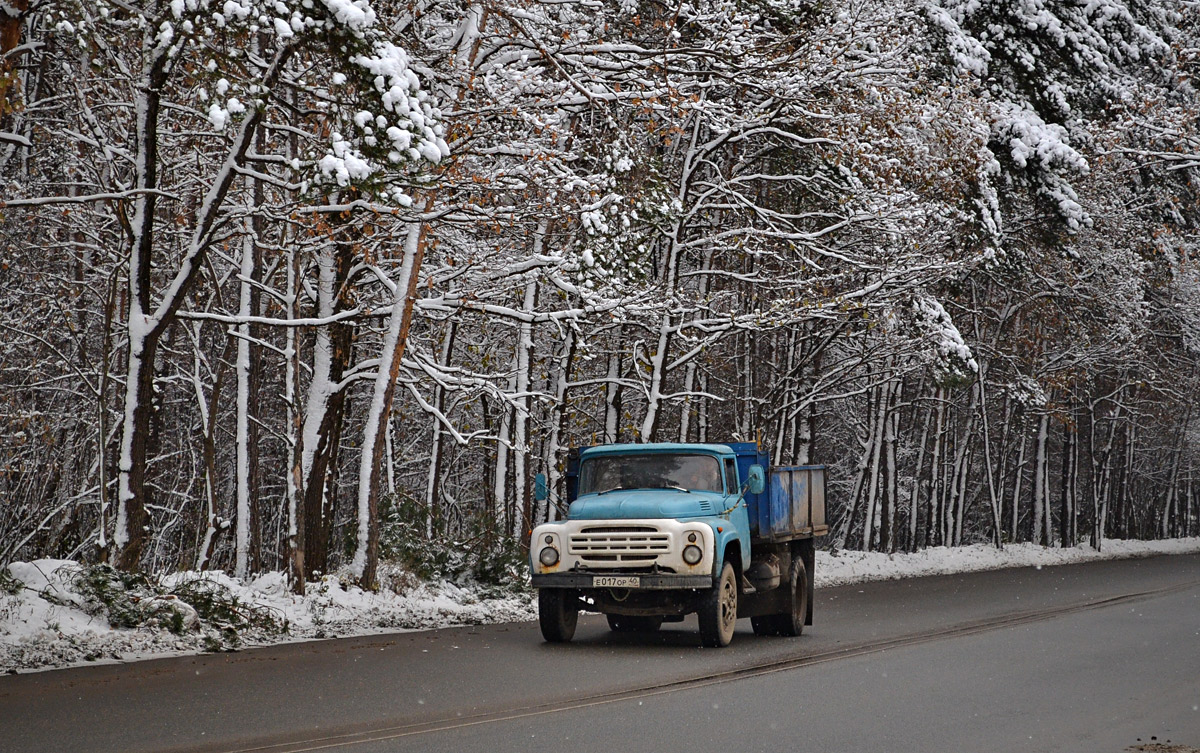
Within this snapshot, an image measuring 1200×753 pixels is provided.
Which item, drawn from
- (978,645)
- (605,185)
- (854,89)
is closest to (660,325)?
(854,89)

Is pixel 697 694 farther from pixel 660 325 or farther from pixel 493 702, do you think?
pixel 660 325

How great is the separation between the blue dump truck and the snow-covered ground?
2513mm

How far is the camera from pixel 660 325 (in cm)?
2617

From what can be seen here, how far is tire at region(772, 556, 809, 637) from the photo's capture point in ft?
54.3

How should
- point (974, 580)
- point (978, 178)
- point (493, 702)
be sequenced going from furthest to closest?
1. point (974, 580)
2. point (978, 178)
3. point (493, 702)

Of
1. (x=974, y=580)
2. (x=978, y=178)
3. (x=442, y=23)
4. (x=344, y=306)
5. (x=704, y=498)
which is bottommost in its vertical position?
(x=974, y=580)

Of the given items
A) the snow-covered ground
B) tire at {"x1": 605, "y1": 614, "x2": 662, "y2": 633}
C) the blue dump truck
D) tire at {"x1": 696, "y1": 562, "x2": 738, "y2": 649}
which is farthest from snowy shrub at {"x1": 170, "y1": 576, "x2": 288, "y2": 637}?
tire at {"x1": 696, "y1": 562, "x2": 738, "y2": 649}

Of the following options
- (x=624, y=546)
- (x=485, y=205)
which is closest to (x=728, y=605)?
(x=624, y=546)

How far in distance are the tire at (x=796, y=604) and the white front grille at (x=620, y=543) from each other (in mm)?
2891

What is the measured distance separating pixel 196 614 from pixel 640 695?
5.20 m

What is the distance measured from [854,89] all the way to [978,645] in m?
10.2

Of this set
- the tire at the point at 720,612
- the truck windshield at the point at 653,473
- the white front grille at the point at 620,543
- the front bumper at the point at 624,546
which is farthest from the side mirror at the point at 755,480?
the white front grille at the point at 620,543

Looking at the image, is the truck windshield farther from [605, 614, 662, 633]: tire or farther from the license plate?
[605, 614, 662, 633]: tire

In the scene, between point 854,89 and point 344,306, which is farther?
point 854,89
